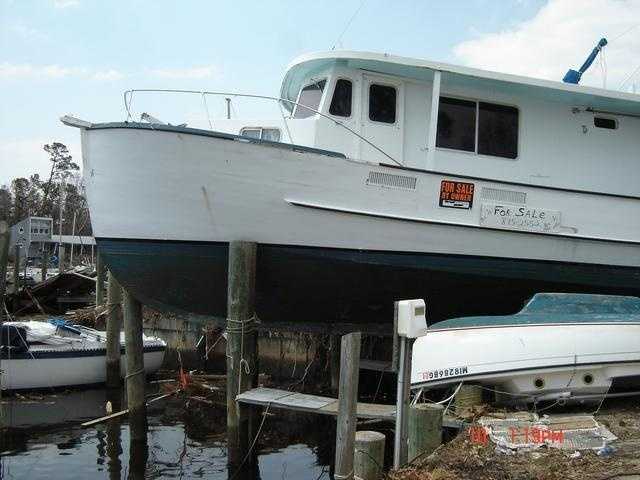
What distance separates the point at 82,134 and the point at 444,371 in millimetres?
5245

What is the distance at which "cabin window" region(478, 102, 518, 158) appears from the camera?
899 centimetres

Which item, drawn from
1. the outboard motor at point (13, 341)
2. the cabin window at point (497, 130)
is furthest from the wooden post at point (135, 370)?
Result: the cabin window at point (497, 130)

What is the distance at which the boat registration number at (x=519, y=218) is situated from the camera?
817 centimetres

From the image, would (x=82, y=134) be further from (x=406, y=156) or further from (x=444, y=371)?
(x=444, y=371)

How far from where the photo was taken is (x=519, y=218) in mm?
8297

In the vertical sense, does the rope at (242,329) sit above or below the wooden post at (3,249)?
below

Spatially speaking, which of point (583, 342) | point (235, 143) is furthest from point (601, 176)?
point (235, 143)

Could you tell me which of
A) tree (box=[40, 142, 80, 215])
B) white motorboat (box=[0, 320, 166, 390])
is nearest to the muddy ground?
white motorboat (box=[0, 320, 166, 390])

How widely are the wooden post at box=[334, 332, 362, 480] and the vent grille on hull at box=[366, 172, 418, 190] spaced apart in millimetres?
3023

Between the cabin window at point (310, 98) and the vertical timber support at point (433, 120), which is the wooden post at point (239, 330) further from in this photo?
the vertical timber support at point (433, 120)

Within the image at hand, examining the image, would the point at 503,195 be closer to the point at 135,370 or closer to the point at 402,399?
the point at 402,399

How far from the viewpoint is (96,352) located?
11727 mm

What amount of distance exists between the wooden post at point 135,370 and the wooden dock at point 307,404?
2.11m

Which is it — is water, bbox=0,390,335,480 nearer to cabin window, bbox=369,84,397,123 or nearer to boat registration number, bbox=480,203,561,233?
boat registration number, bbox=480,203,561,233
